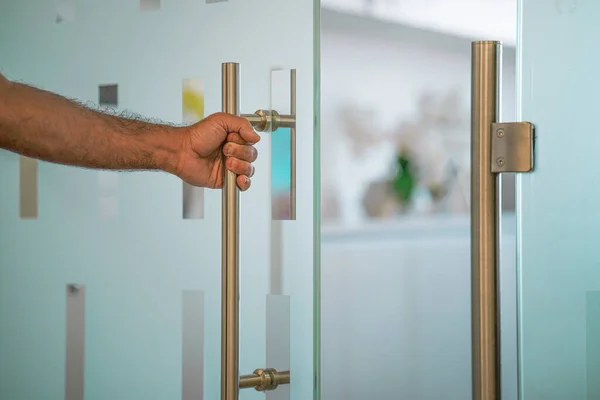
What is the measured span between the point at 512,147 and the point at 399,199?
0.26 m

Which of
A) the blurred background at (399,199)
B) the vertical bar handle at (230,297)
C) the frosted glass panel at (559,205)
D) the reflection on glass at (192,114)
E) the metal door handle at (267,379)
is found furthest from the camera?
the reflection on glass at (192,114)

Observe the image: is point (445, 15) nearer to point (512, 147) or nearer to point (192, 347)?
point (512, 147)

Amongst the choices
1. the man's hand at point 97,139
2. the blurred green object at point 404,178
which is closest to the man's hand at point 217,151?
the man's hand at point 97,139

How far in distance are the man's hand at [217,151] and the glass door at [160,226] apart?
33mm

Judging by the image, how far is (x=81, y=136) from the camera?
131cm

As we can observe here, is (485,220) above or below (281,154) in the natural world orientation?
below

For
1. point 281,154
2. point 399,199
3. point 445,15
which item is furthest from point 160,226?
point 445,15

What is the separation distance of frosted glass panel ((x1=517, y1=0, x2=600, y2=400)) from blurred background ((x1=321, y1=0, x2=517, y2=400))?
0.23 feet

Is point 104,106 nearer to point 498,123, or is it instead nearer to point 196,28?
point 196,28

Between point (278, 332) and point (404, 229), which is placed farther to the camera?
point (278, 332)

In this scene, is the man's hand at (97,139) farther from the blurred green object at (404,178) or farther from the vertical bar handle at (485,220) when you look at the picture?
the vertical bar handle at (485,220)

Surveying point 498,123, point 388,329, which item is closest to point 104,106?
point 388,329

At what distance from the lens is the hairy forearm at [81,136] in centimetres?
128

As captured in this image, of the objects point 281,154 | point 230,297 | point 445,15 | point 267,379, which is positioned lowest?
Answer: point 267,379
